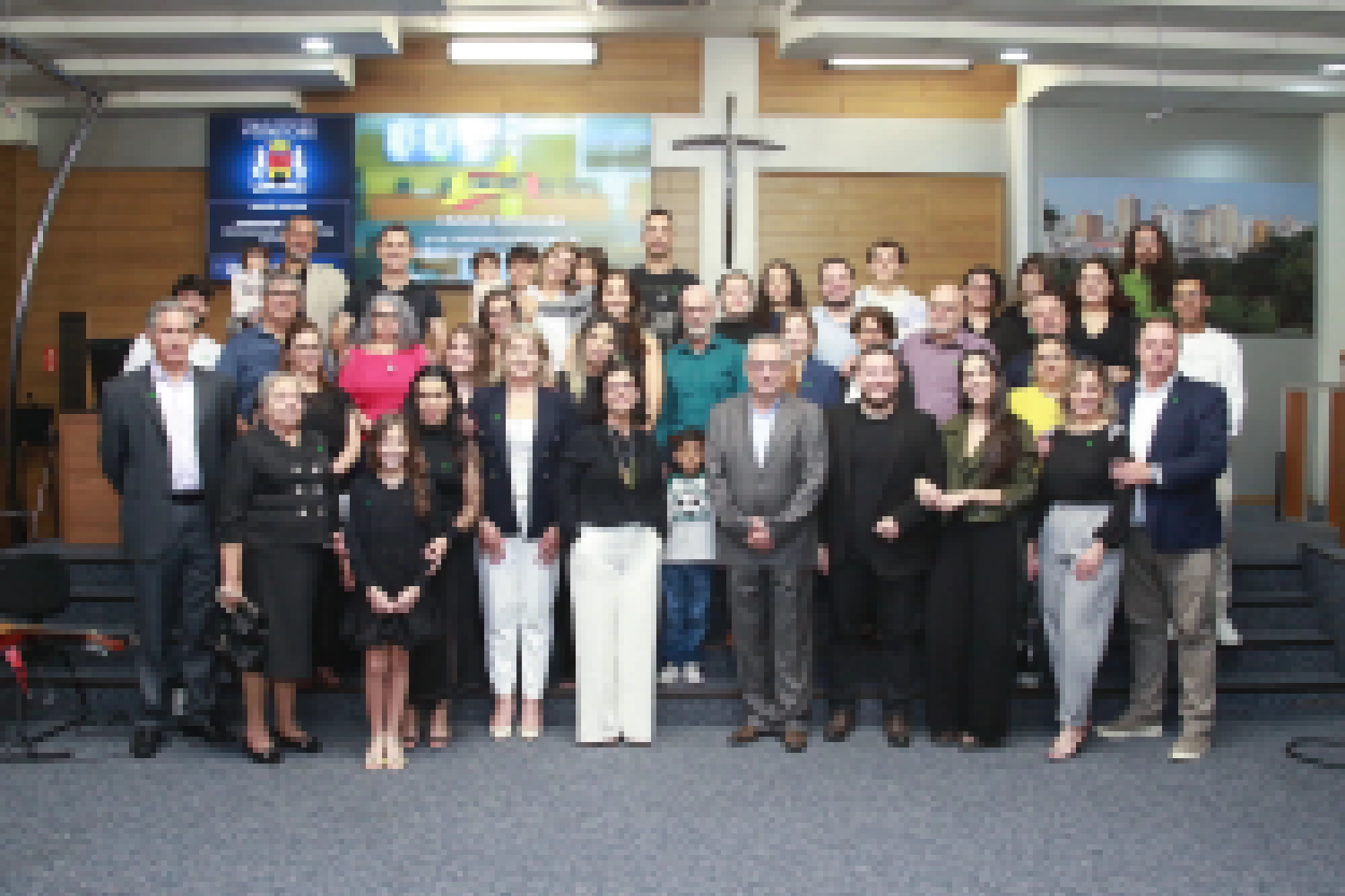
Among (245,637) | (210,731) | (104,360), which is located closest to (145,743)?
(210,731)

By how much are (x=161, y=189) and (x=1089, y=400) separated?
24.1ft

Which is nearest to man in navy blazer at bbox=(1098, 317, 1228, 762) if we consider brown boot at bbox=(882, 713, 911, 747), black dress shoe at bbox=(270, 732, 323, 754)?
brown boot at bbox=(882, 713, 911, 747)

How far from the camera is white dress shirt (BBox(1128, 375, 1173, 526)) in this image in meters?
5.10

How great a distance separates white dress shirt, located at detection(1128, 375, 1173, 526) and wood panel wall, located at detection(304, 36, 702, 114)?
5.31 m

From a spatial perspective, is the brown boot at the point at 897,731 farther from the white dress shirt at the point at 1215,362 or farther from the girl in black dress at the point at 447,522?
the white dress shirt at the point at 1215,362

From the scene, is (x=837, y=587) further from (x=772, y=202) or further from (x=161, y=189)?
(x=161, y=189)

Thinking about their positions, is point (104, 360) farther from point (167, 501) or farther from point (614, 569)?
point (614, 569)

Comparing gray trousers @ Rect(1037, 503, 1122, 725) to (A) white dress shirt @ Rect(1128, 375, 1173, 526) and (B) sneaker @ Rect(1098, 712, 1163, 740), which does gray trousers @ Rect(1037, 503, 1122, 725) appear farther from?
(B) sneaker @ Rect(1098, 712, 1163, 740)

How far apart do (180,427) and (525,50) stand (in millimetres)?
5038

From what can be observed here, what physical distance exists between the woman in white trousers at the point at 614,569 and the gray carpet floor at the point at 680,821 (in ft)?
0.66

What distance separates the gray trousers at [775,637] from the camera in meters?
5.21

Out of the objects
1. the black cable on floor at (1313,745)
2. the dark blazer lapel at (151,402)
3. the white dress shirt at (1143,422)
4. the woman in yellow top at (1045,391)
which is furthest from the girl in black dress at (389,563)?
the black cable on floor at (1313,745)

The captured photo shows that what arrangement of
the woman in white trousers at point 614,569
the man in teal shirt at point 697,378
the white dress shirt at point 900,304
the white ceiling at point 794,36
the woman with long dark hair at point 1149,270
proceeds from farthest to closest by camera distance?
1. the white ceiling at point 794,36
2. the white dress shirt at point 900,304
3. the woman with long dark hair at point 1149,270
4. the man in teal shirt at point 697,378
5. the woman in white trousers at point 614,569

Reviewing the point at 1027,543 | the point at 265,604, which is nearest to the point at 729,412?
the point at 1027,543
